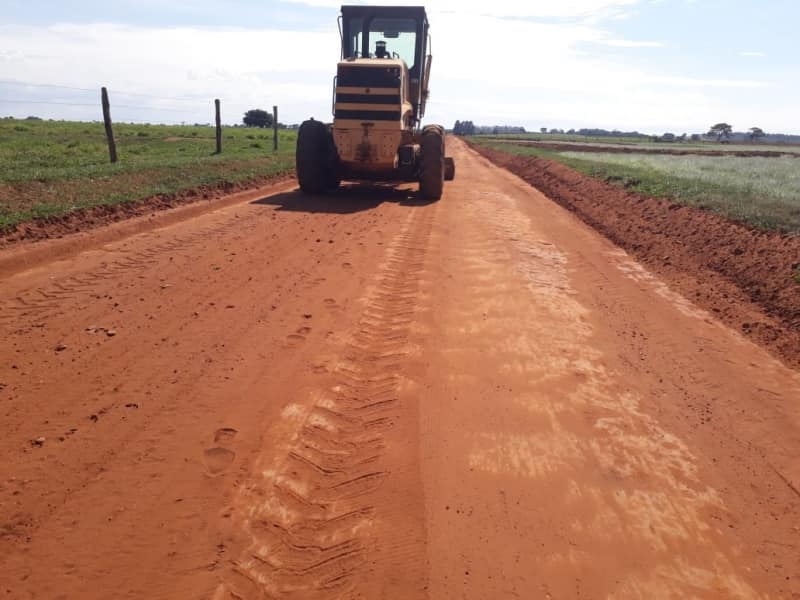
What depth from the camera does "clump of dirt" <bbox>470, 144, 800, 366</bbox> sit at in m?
6.55

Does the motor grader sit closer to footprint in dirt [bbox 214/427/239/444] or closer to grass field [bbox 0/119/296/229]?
grass field [bbox 0/119/296/229]

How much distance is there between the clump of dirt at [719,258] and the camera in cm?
655

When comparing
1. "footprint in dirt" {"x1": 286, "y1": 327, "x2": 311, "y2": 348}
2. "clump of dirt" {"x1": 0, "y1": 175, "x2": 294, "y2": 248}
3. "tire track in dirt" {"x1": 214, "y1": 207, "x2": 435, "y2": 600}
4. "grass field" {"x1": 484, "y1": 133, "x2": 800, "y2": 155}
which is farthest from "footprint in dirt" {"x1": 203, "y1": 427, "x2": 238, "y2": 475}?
"grass field" {"x1": 484, "y1": 133, "x2": 800, "y2": 155}

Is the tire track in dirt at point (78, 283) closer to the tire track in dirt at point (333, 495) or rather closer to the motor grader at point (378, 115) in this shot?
the tire track in dirt at point (333, 495)

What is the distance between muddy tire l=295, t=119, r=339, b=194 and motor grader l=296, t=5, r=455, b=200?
2 cm

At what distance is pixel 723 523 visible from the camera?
3236mm

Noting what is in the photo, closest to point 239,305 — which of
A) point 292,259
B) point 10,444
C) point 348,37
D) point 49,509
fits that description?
point 292,259

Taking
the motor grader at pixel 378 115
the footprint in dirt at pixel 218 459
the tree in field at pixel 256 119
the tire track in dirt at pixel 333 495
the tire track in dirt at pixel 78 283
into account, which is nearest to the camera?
the tire track in dirt at pixel 333 495

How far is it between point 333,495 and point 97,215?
800 centimetres

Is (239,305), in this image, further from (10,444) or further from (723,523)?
(723,523)

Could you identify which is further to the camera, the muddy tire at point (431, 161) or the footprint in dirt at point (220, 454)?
the muddy tire at point (431, 161)

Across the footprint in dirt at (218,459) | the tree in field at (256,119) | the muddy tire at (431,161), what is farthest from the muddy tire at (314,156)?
the tree in field at (256,119)

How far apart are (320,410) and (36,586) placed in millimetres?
1895

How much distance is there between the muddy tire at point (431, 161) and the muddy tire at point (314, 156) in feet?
6.71
